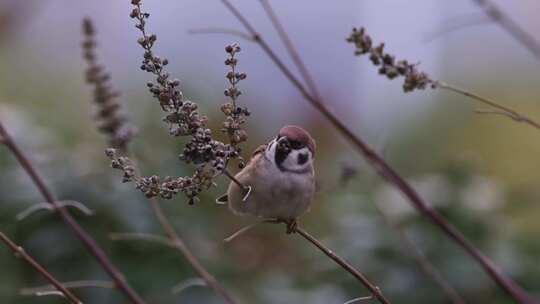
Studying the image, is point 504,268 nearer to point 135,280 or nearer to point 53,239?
point 135,280

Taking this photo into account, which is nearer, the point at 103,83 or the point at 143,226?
the point at 103,83

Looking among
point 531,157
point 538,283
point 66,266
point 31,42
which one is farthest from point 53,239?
point 31,42

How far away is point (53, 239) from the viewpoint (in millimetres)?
2914

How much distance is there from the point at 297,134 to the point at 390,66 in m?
0.32

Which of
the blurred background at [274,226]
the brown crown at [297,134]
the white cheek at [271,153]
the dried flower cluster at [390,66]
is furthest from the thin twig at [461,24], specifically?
the white cheek at [271,153]

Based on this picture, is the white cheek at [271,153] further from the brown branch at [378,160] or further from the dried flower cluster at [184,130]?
the dried flower cluster at [184,130]

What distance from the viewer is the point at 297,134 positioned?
1.75 metres

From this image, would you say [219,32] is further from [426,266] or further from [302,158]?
[426,266]

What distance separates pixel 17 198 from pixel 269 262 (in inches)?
50.8

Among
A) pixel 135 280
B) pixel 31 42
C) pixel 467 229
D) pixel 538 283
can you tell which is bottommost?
pixel 538 283

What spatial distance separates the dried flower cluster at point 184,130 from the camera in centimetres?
129

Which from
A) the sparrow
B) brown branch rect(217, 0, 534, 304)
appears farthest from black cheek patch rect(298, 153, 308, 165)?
brown branch rect(217, 0, 534, 304)

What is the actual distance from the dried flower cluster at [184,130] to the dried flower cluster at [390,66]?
264 millimetres

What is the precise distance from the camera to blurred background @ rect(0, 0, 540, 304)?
289 cm
